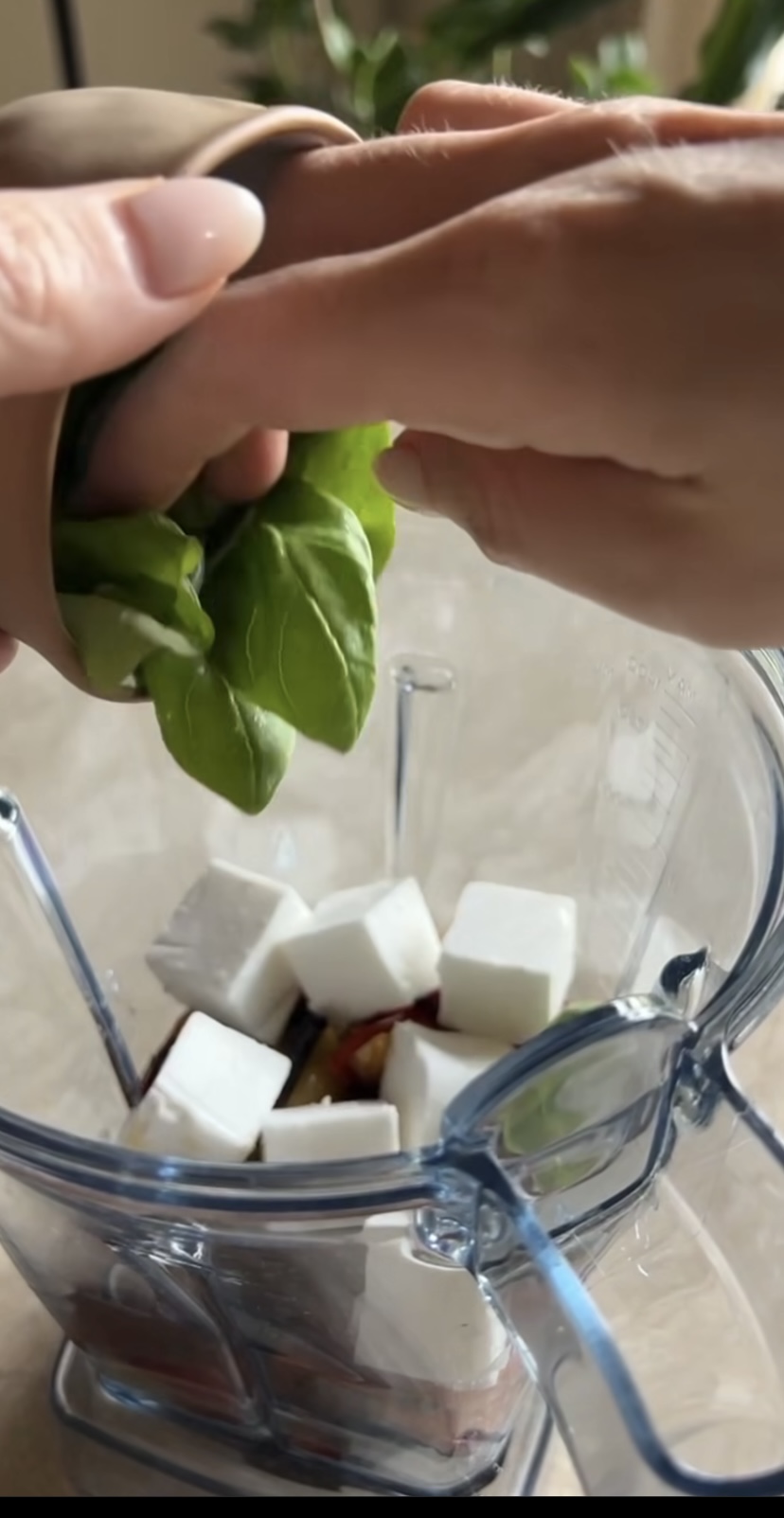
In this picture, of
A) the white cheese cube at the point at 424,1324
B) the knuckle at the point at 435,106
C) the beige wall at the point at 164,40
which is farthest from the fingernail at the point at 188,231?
the beige wall at the point at 164,40

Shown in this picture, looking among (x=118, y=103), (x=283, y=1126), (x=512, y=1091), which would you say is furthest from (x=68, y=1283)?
(x=118, y=103)

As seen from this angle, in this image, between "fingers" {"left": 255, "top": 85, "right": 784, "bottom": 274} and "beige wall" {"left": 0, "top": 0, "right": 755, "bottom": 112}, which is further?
"beige wall" {"left": 0, "top": 0, "right": 755, "bottom": 112}

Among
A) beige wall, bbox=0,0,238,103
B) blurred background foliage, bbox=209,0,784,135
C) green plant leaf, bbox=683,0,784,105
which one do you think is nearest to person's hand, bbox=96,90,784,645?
blurred background foliage, bbox=209,0,784,135

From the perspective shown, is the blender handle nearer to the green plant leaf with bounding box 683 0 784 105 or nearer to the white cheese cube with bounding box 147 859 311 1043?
the white cheese cube with bounding box 147 859 311 1043

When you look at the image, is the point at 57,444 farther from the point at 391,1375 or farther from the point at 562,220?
the point at 391,1375

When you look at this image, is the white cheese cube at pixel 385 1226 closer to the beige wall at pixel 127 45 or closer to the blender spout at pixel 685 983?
the blender spout at pixel 685 983
